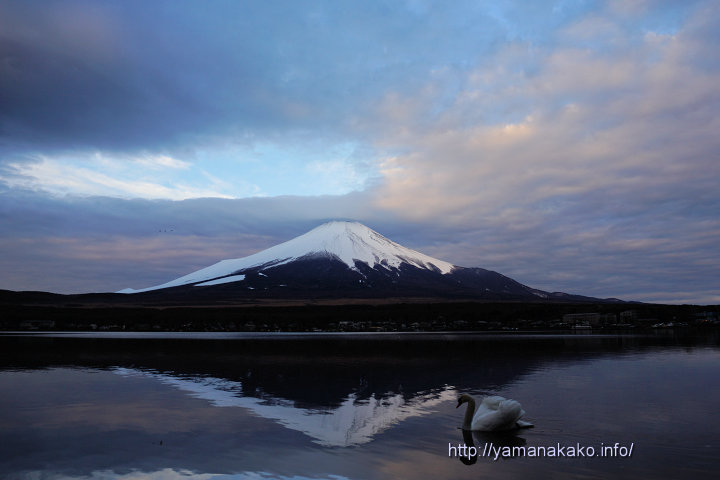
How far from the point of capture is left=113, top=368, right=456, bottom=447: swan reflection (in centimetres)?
1659

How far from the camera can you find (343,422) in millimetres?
18188

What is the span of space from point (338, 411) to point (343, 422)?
6.36 feet

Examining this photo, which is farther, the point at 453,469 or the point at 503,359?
the point at 503,359

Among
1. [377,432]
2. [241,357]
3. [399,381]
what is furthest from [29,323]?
[377,432]

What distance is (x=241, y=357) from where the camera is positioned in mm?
44625

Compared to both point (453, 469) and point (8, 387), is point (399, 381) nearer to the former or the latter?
point (453, 469)

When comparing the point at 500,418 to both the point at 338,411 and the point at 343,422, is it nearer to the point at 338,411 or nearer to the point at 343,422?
the point at 343,422

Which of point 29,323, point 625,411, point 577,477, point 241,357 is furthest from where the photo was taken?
point 29,323

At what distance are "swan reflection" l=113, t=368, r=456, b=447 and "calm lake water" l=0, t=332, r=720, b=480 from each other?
69 mm

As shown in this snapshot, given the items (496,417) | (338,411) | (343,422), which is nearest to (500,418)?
(496,417)

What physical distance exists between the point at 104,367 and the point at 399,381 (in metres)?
21.6

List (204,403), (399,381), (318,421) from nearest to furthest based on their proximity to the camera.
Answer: (318,421) < (204,403) < (399,381)

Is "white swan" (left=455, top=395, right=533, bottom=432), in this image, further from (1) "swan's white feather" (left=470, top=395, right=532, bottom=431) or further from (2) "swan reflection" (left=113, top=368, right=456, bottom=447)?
(2) "swan reflection" (left=113, top=368, right=456, bottom=447)

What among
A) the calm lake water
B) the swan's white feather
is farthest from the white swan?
the calm lake water
